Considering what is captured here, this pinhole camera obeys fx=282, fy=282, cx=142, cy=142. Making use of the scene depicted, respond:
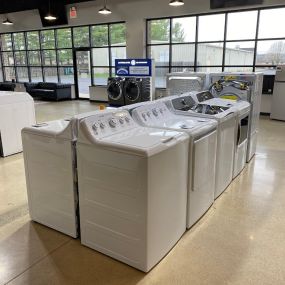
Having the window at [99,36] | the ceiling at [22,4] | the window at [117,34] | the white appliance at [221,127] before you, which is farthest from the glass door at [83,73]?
the white appliance at [221,127]

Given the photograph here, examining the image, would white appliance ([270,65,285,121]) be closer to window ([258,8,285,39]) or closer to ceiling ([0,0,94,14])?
window ([258,8,285,39])

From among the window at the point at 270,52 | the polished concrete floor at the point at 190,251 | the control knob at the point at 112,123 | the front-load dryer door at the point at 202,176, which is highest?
the window at the point at 270,52

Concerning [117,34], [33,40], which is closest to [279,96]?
[117,34]

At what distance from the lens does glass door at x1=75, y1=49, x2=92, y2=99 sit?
11125 millimetres

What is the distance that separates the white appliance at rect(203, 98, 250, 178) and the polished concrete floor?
0.52 metres

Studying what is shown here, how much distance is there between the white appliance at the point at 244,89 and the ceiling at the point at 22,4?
317 inches

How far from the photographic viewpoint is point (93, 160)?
2102 mm

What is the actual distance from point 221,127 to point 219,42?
6.08 m

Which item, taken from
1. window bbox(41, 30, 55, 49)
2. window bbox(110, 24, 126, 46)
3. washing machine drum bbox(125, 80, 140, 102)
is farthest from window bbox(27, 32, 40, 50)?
washing machine drum bbox(125, 80, 140, 102)

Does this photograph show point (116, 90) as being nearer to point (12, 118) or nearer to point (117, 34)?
point (117, 34)

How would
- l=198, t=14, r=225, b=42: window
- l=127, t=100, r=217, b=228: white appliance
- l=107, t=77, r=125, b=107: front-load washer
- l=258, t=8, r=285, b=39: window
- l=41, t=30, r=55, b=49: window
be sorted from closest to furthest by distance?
1. l=127, t=100, r=217, b=228: white appliance
2. l=258, t=8, r=285, b=39: window
3. l=198, t=14, r=225, b=42: window
4. l=107, t=77, r=125, b=107: front-load washer
5. l=41, t=30, r=55, b=49: window

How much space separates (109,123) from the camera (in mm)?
2281

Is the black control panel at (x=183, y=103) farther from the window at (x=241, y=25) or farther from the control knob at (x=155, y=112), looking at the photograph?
the window at (x=241, y=25)

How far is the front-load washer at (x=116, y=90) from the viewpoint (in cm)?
905
